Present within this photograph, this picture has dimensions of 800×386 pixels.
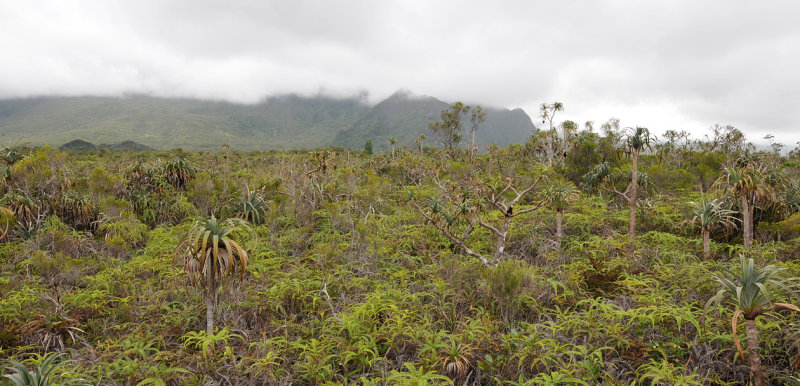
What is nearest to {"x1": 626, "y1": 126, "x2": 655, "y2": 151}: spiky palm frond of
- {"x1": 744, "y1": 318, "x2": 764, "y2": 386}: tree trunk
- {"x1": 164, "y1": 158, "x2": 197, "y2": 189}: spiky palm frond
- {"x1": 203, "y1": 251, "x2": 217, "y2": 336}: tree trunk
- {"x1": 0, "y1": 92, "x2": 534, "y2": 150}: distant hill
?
{"x1": 744, "y1": 318, "x2": 764, "y2": 386}: tree trunk

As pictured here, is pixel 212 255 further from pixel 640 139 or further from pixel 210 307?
pixel 640 139

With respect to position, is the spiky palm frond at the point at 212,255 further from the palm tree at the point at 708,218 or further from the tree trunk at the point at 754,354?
the palm tree at the point at 708,218

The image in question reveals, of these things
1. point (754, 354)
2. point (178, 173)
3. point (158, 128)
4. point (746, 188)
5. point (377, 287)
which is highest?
point (158, 128)

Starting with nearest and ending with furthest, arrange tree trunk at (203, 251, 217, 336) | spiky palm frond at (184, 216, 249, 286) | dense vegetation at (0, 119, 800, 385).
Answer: dense vegetation at (0, 119, 800, 385)
spiky palm frond at (184, 216, 249, 286)
tree trunk at (203, 251, 217, 336)

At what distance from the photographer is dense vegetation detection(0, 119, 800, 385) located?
442 centimetres

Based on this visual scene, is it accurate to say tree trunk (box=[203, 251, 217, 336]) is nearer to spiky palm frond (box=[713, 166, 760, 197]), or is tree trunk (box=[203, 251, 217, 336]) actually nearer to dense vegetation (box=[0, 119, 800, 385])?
dense vegetation (box=[0, 119, 800, 385])

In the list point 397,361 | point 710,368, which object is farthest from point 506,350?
point 710,368

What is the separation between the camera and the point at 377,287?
688cm

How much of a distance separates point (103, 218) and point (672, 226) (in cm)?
1820

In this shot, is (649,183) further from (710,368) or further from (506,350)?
(506,350)

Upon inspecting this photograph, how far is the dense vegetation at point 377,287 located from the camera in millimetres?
4422

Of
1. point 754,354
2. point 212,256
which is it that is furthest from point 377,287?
point 754,354

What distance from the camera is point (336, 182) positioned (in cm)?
1664

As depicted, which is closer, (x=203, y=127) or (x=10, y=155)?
(x=10, y=155)
